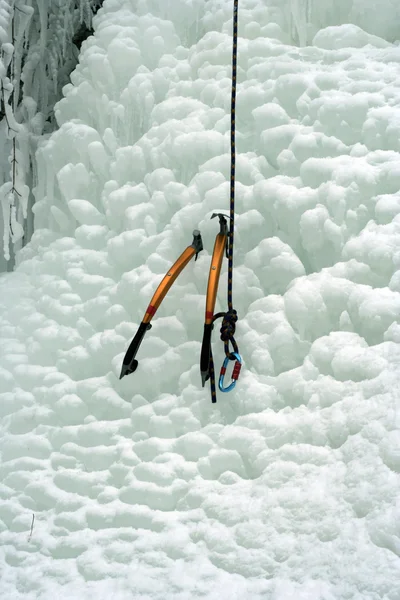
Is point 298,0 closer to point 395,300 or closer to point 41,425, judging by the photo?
point 395,300

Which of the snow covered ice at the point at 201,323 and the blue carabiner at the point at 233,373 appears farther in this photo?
the blue carabiner at the point at 233,373

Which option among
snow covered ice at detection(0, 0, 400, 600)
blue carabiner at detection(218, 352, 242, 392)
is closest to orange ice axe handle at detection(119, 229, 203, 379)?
snow covered ice at detection(0, 0, 400, 600)

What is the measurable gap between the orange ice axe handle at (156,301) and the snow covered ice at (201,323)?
0.26 feet

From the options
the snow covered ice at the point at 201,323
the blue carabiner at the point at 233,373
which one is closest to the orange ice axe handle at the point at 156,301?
the snow covered ice at the point at 201,323

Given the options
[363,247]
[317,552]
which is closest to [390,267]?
[363,247]

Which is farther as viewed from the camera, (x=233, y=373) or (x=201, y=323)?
(x=201, y=323)

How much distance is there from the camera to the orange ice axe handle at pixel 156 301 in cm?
185

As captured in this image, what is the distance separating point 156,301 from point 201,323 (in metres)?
0.18

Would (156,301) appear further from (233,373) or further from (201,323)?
(233,373)

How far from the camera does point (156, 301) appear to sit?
185 centimetres

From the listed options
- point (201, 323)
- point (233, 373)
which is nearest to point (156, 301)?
point (201, 323)

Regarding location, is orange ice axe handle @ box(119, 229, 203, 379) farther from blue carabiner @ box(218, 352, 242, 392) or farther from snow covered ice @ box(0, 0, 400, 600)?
blue carabiner @ box(218, 352, 242, 392)

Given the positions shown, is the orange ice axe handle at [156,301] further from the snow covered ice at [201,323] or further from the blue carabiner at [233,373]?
the blue carabiner at [233,373]

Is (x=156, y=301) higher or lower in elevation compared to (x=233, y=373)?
higher
